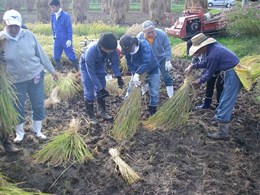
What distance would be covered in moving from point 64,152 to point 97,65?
4.45 ft

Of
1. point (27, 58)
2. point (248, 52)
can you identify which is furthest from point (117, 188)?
point (248, 52)

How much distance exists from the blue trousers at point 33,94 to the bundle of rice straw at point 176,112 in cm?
153

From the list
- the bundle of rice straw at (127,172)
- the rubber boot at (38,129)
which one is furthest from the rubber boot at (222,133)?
the rubber boot at (38,129)

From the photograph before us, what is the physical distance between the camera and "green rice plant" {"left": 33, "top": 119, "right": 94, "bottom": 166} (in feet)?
13.1

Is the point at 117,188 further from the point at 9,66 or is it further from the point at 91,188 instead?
the point at 9,66

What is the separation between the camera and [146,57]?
4602 mm

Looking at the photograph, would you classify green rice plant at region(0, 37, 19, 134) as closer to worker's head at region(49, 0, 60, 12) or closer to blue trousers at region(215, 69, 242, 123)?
blue trousers at region(215, 69, 242, 123)

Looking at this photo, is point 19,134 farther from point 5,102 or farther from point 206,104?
point 206,104

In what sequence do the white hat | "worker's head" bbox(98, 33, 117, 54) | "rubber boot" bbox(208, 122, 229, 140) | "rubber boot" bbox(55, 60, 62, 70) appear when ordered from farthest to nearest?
"rubber boot" bbox(55, 60, 62, 70), "rubber boot" bbox(208, 122, 229, 140), "worker's head" bbox(98, 33, 117, 54), the white hat

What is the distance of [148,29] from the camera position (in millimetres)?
5293

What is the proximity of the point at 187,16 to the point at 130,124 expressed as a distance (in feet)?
19.6

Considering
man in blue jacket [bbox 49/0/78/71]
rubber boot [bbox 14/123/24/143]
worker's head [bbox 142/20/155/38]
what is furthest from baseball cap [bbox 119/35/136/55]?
man in blue jacket [bbox 49/0/78/71]

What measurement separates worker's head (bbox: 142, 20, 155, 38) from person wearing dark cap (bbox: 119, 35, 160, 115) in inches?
25.6

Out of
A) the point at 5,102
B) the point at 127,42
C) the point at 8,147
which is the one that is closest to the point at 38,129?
the point at 8,147
